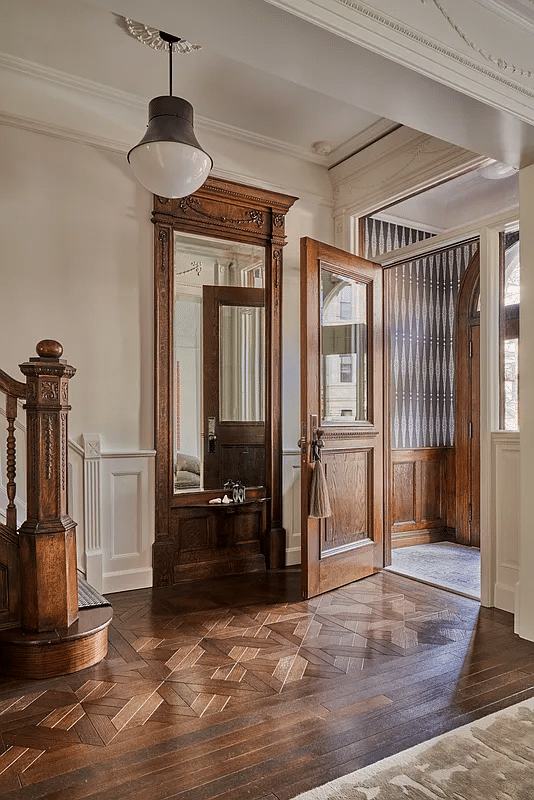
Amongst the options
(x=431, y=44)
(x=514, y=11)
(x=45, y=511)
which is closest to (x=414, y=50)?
(x=431, y=44)

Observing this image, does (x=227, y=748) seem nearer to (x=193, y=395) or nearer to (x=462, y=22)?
(x=193, y=395)

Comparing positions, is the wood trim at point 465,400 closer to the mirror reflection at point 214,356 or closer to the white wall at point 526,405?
the mirror reflection at point 214,356

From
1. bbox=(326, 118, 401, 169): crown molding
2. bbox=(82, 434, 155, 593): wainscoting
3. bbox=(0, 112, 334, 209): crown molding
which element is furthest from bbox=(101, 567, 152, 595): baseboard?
bbox=(326, 118, 401, 169): crown molding

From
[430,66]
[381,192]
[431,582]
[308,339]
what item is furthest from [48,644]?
[381,192]

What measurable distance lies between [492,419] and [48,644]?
9.47ft

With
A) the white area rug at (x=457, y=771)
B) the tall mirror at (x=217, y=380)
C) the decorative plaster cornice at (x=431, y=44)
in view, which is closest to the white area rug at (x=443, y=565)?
A: the tall mirror at (x=217, y=380)

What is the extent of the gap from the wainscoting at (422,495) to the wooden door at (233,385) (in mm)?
1595

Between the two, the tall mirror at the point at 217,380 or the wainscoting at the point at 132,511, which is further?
the tall mirror at the point at 217,380

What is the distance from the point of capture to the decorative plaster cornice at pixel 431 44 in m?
2.28

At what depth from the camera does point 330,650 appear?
3072mm

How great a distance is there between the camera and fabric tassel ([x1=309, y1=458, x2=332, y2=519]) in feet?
12.8

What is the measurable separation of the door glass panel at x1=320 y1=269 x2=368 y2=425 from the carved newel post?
1906 millimetres

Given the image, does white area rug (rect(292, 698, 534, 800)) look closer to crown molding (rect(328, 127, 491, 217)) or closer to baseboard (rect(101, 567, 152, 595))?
Result: baseboard (rect(101, 567, 152, 595))

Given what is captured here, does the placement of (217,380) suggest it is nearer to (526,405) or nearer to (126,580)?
(126,580)
